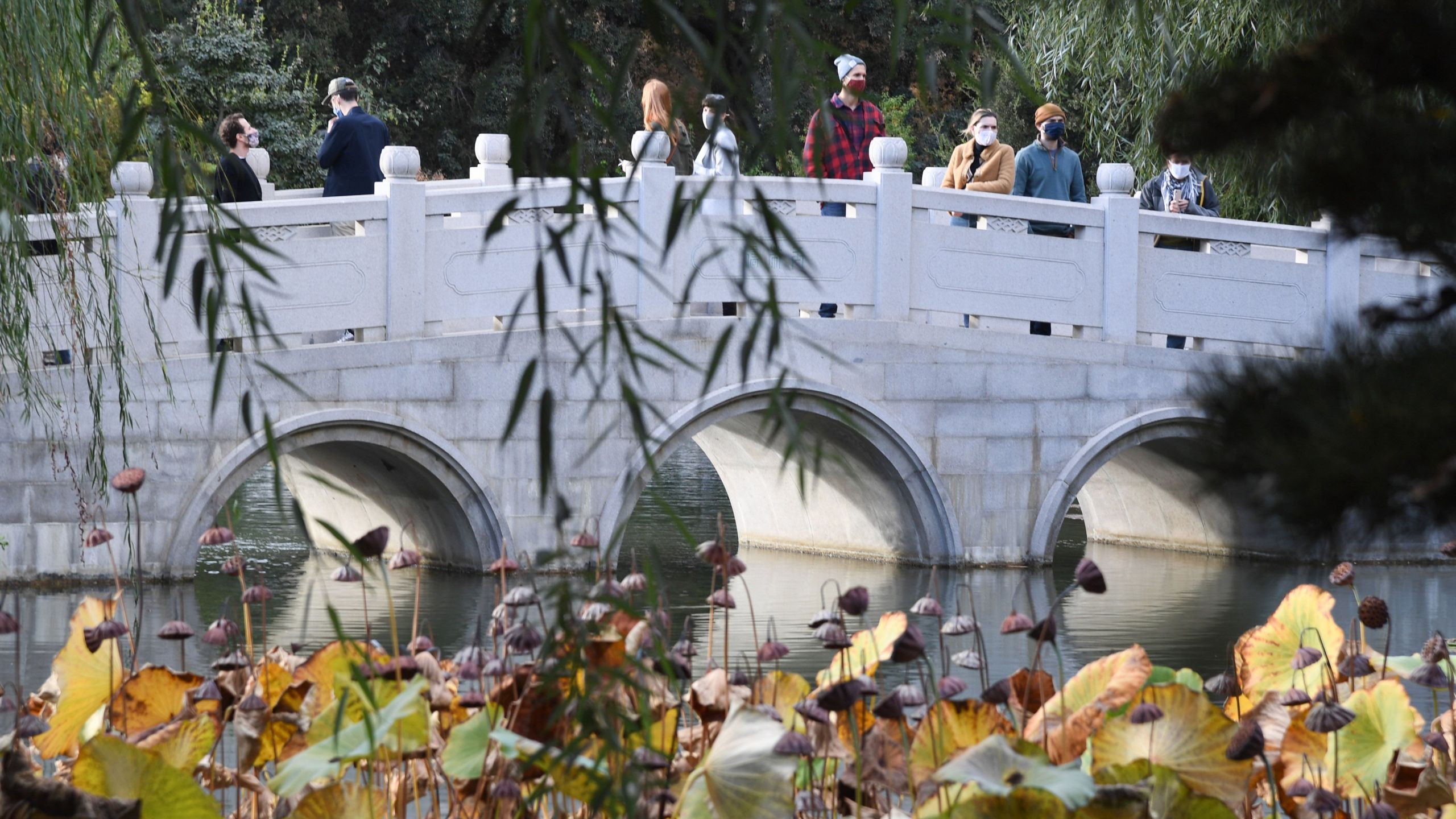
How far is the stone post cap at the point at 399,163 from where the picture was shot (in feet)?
32.9

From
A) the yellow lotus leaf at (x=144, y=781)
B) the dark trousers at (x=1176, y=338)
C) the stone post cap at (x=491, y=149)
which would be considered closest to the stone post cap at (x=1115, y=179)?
the dark trousers at (x=1176, y=338)

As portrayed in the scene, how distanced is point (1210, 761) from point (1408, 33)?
1.79m

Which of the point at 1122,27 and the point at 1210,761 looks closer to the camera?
the point at 1210,761

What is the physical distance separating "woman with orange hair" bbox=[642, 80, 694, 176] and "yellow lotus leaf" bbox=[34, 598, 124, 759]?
1.44m

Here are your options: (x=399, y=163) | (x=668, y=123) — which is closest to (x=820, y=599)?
(x=399, y=163)

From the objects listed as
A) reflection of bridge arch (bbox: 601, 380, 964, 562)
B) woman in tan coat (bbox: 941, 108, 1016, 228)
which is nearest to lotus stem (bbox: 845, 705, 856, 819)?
reflection of bridge arch (bbox: 601, 380, 964, 562)

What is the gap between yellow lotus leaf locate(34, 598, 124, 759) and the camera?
3.42 m

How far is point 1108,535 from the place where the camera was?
46.6 ft

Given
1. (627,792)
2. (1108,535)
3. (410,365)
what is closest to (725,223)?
(627,792)

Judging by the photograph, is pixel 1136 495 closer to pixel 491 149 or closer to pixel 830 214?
pixel 830 214

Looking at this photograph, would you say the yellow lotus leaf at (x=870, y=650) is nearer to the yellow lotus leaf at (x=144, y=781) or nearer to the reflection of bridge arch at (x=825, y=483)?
the yellow lotus leaf at (x=144, y=781)

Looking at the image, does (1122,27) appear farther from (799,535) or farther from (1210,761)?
(1210,761)

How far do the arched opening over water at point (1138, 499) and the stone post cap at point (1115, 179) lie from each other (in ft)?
4.83

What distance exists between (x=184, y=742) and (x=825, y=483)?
9539 millimetres
